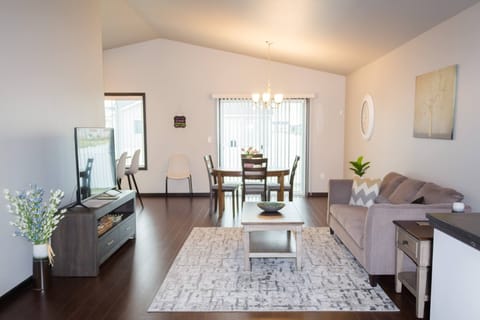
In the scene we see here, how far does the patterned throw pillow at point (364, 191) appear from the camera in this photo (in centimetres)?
443

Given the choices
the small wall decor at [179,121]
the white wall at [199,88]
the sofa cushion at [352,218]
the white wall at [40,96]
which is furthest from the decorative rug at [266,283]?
the small wall decor at [179,121]

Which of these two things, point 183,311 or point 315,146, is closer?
point 183,311

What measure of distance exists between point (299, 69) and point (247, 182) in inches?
112

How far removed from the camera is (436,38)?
12.4 ft

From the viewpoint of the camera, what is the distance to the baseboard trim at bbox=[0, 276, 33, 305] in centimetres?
302

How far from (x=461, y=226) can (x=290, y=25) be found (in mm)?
3493

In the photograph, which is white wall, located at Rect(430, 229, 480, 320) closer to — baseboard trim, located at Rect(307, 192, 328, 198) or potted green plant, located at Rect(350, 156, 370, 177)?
potted green plant, located at Rect(350, 156, 370, 177)

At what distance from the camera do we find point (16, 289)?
3178mm

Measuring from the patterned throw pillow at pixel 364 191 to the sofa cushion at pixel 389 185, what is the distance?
0.10 m

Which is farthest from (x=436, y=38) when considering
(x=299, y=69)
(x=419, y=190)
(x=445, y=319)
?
(x=299, y=69)

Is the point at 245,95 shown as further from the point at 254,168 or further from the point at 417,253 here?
the point at 417,253

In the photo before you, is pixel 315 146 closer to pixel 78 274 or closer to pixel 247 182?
pixel 247 182

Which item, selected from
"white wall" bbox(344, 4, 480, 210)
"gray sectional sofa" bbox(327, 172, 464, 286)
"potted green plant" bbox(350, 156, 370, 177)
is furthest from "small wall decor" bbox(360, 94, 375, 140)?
"gray sectional sofa" bbox(327, 172, 464, 286)

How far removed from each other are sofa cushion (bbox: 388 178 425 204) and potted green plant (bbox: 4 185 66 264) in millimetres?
3404
